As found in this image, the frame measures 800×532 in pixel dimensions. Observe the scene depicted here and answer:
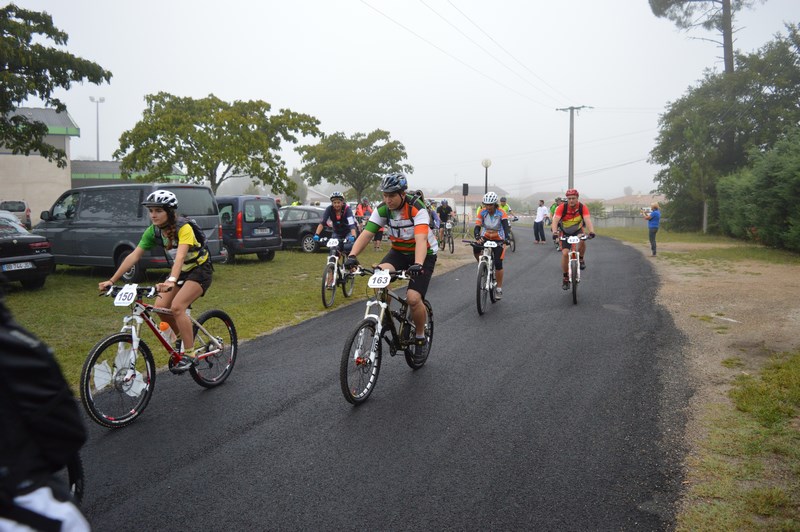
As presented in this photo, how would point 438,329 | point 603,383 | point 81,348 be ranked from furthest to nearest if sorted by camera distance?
point 438,329, point 81,348, point 603,383

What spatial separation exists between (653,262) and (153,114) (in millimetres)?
21180

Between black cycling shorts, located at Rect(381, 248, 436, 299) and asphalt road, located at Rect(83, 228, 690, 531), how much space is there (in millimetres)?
960

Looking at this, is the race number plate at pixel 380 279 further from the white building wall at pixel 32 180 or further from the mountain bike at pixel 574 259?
the white building wall at pixel 32 180

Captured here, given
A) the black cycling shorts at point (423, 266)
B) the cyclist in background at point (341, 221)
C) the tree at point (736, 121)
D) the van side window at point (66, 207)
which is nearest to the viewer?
the black cycling shorts at point (423, 266)

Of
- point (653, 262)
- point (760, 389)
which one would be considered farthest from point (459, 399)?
point (653, 262)

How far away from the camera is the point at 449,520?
337 centimetres

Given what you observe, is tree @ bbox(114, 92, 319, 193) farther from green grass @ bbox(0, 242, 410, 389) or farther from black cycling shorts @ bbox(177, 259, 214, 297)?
black cycling shorts @ bbox(177, 259, 214, 297)

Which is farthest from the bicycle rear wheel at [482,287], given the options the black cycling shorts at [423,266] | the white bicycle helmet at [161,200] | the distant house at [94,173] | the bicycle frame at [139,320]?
the distant house at [94,173]

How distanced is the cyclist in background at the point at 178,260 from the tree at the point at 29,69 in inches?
417

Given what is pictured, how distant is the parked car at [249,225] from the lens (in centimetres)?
1639

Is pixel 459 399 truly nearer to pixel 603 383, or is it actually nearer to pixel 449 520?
pixel 603 383

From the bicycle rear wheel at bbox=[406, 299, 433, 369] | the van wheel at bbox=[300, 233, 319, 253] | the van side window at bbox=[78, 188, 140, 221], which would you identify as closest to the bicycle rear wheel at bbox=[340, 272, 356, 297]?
the van side window at bbox=[78, 188, 140, 221]

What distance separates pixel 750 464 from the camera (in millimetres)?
4062

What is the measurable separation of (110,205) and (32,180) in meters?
33.9
